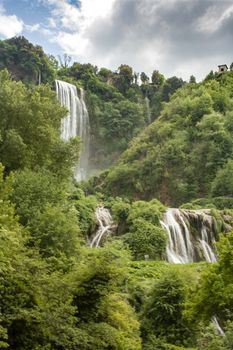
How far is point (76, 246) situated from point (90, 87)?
5444 centimetres

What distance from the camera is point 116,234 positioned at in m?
27.8

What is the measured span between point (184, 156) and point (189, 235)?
18009mm

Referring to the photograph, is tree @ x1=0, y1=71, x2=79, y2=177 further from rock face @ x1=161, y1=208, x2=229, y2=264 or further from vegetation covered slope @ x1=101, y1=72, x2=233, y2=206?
vegetation covered slope @ x1=101, y1=72, x2=233, y2=206

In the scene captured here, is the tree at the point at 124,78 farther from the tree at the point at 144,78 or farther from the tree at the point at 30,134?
the tree at the point at 30,134

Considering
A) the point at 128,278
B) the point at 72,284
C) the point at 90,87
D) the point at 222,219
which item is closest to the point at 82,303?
the point at 72,284

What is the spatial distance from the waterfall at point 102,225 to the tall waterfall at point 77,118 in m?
28.0

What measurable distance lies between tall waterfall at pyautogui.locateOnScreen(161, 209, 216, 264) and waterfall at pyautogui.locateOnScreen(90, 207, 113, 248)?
12.7ft

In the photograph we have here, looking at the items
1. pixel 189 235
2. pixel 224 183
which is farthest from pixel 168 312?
pixel 224 183

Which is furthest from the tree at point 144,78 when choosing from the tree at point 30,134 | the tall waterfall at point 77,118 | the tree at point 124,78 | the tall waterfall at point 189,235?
the tree at point 30,134

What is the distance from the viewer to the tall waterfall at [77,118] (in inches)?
2331

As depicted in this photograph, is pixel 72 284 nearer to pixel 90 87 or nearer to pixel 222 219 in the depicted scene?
pixel 222 219

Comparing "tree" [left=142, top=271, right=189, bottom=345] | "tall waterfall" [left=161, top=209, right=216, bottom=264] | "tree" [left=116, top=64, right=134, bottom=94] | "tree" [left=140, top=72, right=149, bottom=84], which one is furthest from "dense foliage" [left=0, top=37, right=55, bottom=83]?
"tree" [left=142, top=271, right=189, bottom=345]

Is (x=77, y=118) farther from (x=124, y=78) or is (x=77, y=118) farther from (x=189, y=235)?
(x=189, y=235)

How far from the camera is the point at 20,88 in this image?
74.1 ft
